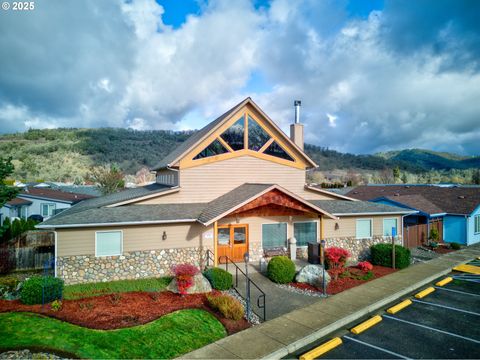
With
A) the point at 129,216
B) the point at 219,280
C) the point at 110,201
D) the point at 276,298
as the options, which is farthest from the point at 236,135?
the point at 276,298

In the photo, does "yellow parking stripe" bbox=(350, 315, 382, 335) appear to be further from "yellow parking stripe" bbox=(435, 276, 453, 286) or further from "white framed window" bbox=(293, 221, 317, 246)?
"white framed window" bbox=(293, 221, 317, 246)

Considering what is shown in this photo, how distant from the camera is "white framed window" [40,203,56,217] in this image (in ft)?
110

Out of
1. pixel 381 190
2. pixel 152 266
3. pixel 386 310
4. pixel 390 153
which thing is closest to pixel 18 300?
pixel 152 266

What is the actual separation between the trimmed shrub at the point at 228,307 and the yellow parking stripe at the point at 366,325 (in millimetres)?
4013

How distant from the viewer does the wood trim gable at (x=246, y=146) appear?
59.5ft

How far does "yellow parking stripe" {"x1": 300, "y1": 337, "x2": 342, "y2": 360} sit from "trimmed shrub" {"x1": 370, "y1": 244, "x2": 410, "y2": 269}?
36.7 ft

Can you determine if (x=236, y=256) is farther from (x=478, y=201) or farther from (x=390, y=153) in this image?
(x=390, y=153)

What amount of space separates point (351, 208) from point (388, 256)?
3.82 metres

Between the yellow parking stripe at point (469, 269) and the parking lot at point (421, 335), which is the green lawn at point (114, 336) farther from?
the yellow parking stripe at point (469, 269)

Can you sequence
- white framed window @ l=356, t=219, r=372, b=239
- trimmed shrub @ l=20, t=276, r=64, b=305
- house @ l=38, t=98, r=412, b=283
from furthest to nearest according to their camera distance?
white framed window @ l=356, t=219, r=372, b=239
house @ l=38, t=98, r=412, b=283
trimmed shrub @ l=20, t=276, r=64, b=305

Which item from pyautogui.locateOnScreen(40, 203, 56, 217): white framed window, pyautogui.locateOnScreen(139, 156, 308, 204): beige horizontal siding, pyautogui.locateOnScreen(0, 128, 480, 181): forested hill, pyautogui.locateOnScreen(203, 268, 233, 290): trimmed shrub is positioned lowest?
pyautogui.locateOnScreen(203, 268, 233, 290): trimmed shrub

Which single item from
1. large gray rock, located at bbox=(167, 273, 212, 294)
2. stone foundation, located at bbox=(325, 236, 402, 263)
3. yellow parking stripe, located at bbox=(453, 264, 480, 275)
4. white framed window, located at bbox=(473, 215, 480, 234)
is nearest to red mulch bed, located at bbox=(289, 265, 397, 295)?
stone foundation, located at bbox=(325, 236, 402, 263)

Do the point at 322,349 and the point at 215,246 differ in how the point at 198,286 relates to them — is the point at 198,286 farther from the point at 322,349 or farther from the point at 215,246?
the point at 322,349

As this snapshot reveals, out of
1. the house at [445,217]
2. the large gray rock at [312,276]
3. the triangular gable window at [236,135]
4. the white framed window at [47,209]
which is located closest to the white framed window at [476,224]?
the house at [445,217]
